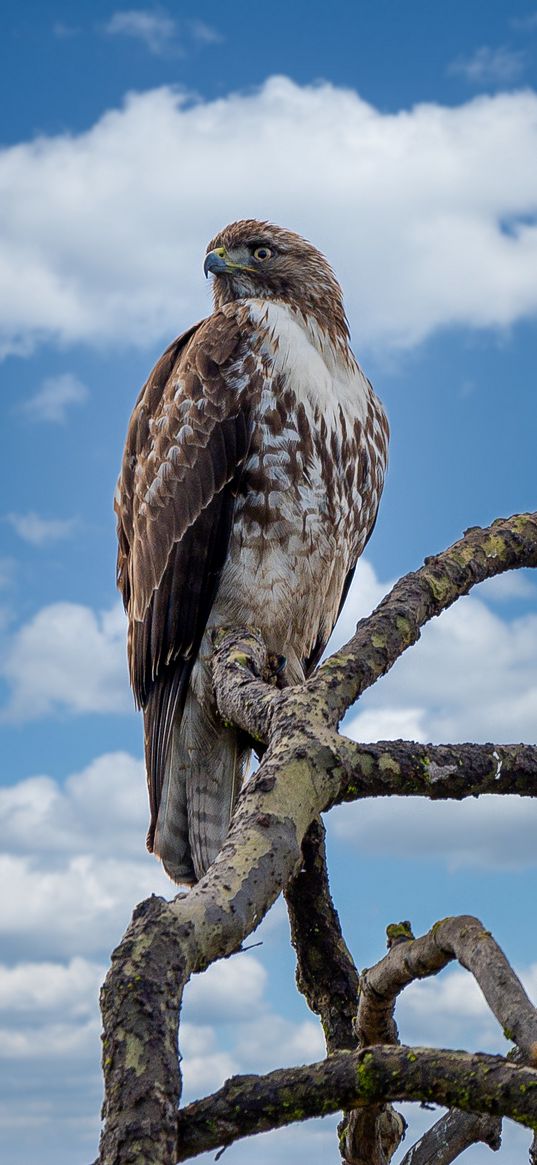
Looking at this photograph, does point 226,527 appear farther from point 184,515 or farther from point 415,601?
point 415,601

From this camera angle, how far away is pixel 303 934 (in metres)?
4.00

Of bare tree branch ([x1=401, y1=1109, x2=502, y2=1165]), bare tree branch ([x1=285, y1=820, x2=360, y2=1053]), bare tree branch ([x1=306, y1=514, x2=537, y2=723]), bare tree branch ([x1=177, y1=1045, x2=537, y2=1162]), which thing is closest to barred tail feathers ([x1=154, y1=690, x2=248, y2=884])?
bare tree branch ([x1=285, y1=820, x2=360, y2=1053])

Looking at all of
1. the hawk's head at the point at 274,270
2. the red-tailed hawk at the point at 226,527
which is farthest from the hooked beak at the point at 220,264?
the red-tailed hawk at the point at 226,527

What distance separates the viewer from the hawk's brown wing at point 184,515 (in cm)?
516

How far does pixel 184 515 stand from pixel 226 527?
23cm

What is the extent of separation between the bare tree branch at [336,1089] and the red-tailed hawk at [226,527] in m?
3.06

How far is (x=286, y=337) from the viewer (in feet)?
17.7

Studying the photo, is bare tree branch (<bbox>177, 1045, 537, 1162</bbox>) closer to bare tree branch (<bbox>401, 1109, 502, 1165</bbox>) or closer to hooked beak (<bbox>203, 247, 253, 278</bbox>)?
bare tree branch (<bbox>401, 1109, 502, 1165</bbox>)

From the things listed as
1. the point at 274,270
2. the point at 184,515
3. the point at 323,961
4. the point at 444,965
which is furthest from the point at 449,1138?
the point at 274,270

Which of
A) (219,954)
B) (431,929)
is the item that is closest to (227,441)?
(431,929)

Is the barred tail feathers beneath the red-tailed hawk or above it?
beneath

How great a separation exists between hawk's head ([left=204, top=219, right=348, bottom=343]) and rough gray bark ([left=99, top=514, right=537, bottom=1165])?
2.32 meters

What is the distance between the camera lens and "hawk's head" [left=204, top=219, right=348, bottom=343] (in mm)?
5988

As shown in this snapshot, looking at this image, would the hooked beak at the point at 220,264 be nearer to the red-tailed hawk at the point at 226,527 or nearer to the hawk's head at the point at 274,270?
the hawk's head at the point at 274,270
